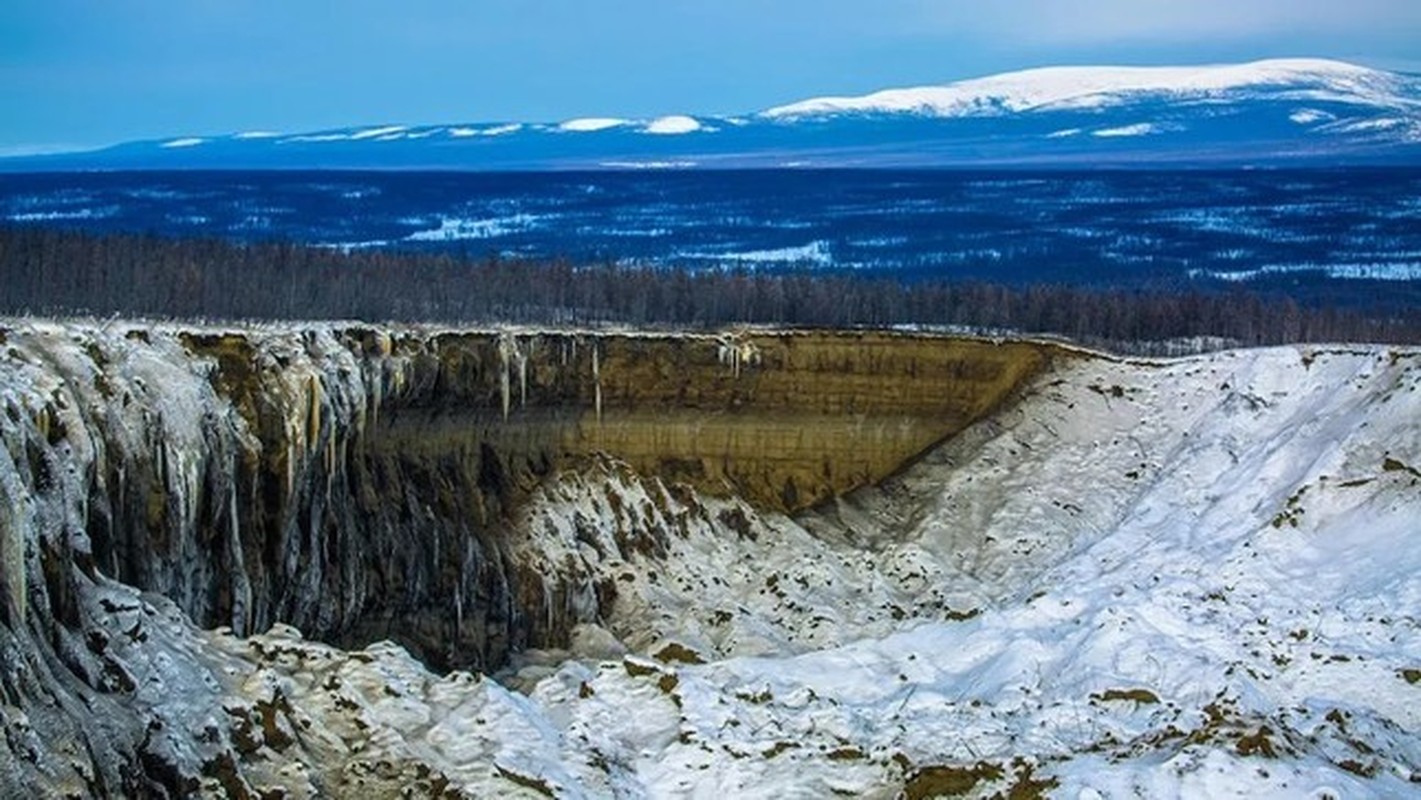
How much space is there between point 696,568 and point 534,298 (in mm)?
31756

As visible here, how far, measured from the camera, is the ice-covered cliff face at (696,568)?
3881cm

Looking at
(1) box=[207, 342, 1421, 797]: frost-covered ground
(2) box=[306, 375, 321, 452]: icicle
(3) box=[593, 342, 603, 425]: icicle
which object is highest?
(2) box=[306, 375, 321, 452]: icicle

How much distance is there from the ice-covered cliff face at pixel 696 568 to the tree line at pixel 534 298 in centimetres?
1364

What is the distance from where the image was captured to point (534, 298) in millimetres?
98062

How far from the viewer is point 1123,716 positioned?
44438 mm

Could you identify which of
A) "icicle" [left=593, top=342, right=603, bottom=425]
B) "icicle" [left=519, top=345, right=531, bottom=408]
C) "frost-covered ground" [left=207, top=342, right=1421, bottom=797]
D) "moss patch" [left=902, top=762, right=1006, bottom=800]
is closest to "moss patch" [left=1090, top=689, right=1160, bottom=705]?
"frost-covered ground" [left=207, top=342, right=1421, bottom=797]

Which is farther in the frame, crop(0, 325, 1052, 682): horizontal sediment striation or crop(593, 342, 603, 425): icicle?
crop(593, 342, 603, 425): icicle

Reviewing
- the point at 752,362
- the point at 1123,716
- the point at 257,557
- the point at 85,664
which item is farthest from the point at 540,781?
the point at 752,362

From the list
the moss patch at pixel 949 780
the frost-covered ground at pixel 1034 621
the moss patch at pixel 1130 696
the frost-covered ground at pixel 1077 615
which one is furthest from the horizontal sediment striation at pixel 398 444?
the moss patch at pixel 1130 696

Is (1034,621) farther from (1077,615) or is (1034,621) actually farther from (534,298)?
(534,298)

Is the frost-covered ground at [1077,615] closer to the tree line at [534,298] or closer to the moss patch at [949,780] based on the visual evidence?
the moss patch at [949,780]

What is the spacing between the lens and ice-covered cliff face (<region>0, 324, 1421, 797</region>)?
3881 cm

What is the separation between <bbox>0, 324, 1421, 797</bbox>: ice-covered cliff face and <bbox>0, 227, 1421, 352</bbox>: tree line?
13.6 m

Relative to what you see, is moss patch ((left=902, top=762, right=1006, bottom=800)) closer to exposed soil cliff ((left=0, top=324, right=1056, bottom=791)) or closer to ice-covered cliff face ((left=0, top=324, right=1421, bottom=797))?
ice-covered cliff face ((left=0, top=324, right=1421, bottom=797))
